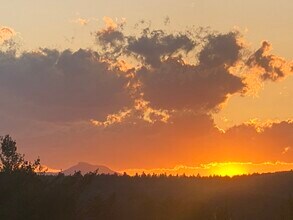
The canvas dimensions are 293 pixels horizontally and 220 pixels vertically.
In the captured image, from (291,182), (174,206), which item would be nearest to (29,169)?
(174,206)

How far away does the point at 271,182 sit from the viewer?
7525 inches

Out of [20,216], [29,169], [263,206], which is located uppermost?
[263,206]

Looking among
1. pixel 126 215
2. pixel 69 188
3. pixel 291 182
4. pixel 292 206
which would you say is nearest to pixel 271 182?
pixel 291 182

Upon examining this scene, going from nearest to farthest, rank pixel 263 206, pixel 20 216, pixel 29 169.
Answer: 1. pixel 20 216
2. pixel 29 169
3. pixel 263 206

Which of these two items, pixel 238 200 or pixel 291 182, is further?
pixel 291 182

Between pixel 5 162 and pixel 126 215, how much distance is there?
187 feet

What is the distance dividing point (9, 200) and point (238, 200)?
137 meters

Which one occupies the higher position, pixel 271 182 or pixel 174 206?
pixel 271 182

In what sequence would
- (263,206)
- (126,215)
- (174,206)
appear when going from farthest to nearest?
1. (263,206)
2. (126,215)
3. (174,206)

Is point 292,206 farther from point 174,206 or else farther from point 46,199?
point 174,206

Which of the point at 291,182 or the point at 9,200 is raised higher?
the point at 291,182

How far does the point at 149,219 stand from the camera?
101m

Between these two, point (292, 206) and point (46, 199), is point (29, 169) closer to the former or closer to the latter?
point (46, 199)

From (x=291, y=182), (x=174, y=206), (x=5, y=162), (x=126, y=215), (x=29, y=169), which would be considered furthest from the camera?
(x=291, y=182)
